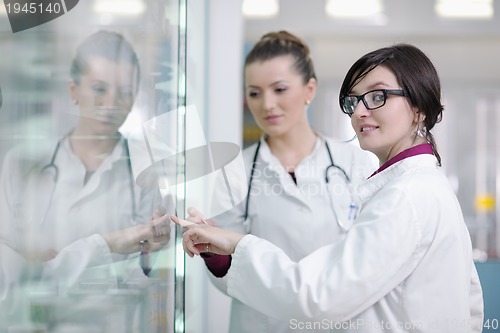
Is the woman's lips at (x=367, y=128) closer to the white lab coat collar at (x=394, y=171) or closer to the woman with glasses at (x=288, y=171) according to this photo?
the white lab coat collar at (x=394, y=171)

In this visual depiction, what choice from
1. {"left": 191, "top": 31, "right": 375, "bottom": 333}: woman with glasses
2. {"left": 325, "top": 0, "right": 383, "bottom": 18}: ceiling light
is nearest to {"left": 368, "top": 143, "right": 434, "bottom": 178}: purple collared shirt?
{"left": 191, "top": 31, "right": 375, "bottom": 333}: woman with glasses

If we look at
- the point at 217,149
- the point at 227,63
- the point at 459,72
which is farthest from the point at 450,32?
the point at 217,149

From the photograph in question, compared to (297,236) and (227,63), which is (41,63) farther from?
(227,63)

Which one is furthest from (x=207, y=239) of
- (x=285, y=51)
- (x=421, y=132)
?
(x=285, y=51)

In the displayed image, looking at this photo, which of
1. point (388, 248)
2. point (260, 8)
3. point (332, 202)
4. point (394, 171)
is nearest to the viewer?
point (388, 248)

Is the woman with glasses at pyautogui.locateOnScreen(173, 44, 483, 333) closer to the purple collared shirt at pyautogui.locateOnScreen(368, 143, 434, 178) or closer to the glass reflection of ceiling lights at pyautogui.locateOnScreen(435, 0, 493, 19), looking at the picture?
the purple collared shirt at pyautogui.locateOnScreen(368, 143, 434, 178)

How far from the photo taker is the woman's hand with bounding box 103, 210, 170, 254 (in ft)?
3.68

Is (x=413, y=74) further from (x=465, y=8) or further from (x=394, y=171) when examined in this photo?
(x=465, y=8)

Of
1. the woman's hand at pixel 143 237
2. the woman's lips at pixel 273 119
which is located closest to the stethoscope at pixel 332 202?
the woman's lips at pixel 273 119

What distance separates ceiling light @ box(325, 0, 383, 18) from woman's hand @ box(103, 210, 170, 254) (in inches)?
59.1

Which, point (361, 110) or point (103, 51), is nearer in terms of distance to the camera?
point (103, 51)

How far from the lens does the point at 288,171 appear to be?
5.61 ft

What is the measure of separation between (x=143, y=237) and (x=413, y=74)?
577mm

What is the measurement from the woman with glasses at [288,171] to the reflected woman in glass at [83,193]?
1.66 feet
